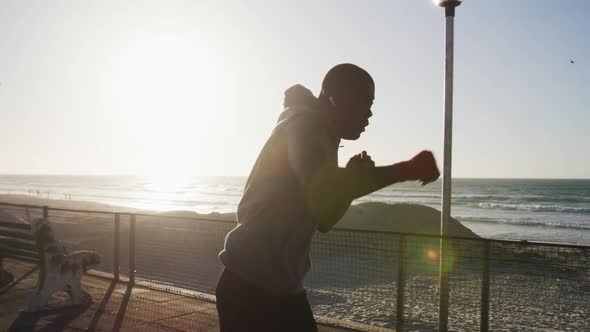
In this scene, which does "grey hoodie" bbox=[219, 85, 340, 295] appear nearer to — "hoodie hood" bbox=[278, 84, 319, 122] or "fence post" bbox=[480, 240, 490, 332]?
"hoodie hood" bbox=[278, 84, 319, 122]

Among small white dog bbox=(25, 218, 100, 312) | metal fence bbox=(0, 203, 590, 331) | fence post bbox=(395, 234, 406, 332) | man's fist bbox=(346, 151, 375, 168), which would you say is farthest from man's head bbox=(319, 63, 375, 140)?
small white dog bbox=(25, 218, 100, 312)

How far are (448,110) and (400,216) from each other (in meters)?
19.3

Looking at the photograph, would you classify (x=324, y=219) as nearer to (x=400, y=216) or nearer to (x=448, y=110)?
(x=448, y=110)

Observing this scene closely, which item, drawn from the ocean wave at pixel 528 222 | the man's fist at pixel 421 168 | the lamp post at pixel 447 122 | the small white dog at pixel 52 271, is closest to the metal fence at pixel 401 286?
the lamp post at pixel 447 122

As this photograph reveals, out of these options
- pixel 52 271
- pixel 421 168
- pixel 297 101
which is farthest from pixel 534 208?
pixel 297 101

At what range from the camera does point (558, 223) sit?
135ft

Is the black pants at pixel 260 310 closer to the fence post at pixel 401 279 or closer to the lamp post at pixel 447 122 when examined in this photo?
the lamp post at pixel 447 122

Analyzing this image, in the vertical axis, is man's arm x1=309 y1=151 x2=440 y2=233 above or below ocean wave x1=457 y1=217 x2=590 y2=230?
above

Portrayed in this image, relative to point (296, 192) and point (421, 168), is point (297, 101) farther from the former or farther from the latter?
point (421, 168)

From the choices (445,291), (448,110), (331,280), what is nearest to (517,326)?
(331,280)

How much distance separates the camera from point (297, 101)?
2.16m

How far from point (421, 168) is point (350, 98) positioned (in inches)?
15.1

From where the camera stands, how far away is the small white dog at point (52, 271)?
20.6ft

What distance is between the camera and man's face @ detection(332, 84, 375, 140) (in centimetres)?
204
